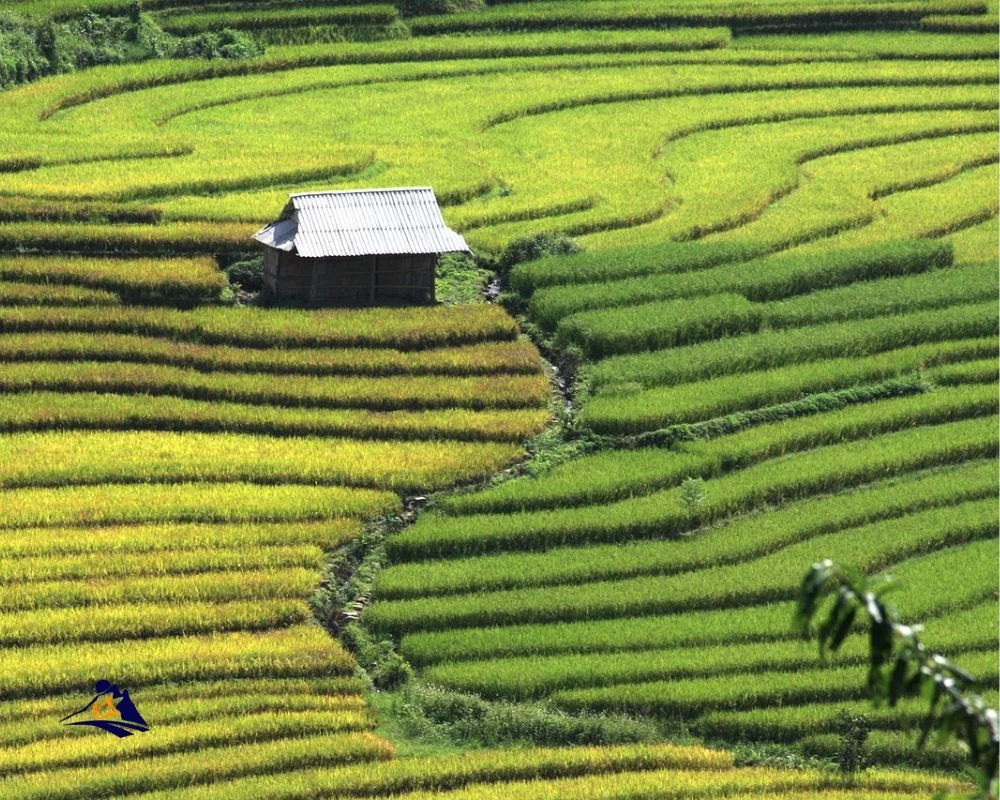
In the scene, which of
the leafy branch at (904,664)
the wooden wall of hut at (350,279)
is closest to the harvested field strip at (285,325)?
the wooden wall of hut at (350,279)

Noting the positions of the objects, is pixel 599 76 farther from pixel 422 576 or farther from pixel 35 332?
pixel 422 576

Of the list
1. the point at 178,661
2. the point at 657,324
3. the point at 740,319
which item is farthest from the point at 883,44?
the point at 178,661

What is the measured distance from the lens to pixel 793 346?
3547cm

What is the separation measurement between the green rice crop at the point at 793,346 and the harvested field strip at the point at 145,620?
959 cm

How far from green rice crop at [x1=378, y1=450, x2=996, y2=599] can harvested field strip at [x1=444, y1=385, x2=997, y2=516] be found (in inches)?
36.9

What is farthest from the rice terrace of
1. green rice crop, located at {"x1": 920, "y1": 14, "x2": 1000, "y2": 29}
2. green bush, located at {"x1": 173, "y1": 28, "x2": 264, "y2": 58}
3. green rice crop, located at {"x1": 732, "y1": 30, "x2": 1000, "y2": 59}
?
green rice crop, located at {"x1": 920, "y1": 14, "x2": 1000, "y2": 29}

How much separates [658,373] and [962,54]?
94.3 feet

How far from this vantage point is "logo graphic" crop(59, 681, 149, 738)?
23.2 meters

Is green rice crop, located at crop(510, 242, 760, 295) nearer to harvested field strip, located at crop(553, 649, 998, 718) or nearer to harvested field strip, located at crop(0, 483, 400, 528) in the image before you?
harvested field strip, located at crop(0, 483, 400, 528)

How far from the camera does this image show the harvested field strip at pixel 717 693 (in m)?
24.6

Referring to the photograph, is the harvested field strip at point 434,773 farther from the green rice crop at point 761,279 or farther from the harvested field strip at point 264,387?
the green rice crop at point 761,279

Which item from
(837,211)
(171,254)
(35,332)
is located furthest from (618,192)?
(35,332)

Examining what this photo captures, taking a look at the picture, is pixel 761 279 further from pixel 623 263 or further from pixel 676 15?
pixel 676 15

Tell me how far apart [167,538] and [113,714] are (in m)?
4.34
